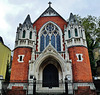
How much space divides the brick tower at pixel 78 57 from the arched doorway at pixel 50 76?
7.86ft

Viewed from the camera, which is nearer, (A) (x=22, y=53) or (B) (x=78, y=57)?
(B) (x=78, y=57)

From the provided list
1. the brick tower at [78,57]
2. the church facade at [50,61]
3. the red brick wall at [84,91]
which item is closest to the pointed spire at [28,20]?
the church facade at [50,61]

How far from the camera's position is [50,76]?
13.2 meters

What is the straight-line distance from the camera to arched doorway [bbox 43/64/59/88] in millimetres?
12574

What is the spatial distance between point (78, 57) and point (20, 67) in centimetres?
735

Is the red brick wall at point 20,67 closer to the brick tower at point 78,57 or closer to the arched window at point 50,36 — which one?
the arched window at point 50,36

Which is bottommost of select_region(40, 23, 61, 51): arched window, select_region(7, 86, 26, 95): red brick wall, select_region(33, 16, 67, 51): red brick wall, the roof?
select_region(7, 86, 26, 95): red brick wall

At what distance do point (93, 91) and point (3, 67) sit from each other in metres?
15.4

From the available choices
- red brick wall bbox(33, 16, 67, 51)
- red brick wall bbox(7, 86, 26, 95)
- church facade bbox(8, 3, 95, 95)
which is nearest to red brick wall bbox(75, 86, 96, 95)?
church facade bbox(8, 3, 95, 95)

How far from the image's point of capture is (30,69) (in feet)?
38.9

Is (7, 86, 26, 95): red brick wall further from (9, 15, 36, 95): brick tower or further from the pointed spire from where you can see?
the pointed spire

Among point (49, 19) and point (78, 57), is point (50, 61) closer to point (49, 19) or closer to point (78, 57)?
point (78, 57)

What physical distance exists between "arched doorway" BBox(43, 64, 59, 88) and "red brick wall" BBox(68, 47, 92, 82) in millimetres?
2452

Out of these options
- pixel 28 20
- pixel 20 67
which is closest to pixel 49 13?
pixel 28 20
